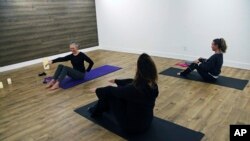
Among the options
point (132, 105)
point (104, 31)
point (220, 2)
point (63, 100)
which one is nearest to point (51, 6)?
point (104, 31)

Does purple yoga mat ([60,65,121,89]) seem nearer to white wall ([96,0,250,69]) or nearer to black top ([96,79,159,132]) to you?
white wall ([96,0,250,69])

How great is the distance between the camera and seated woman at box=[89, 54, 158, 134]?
2.21 meters

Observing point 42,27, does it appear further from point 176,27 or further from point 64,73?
point 176,27

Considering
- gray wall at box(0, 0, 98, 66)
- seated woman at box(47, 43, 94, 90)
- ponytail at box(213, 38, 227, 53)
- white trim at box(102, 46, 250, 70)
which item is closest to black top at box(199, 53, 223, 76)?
ponytail at box(213, 38, 227, 53)

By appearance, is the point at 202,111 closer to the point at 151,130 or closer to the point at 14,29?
the point at 151,130

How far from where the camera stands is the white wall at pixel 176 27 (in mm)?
4688

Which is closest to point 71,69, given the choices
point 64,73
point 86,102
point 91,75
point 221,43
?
point 64,73

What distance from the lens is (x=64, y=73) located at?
394cm

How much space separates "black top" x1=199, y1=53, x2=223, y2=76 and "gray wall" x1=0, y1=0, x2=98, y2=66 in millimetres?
4044

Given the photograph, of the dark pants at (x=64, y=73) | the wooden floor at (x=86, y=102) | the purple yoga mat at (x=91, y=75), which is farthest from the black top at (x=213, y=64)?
the dark pants at (x=64, y=73)

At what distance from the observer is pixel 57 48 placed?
6.26 meters

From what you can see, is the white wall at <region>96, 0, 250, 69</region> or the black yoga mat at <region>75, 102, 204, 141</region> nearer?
the black yoga mat at <region>75, 102, 204, 141</region>

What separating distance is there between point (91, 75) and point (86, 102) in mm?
1258

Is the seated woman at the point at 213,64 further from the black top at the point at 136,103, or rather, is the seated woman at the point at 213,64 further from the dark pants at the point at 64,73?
the dark pants at the point at 64,73
